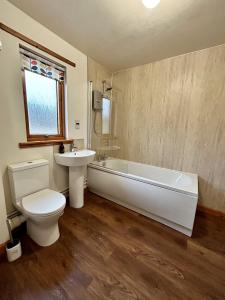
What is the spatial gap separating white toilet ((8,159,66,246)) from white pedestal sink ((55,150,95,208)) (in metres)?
0.30

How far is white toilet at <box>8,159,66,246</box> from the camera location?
1.22 m

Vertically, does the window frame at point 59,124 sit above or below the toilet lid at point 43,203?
above

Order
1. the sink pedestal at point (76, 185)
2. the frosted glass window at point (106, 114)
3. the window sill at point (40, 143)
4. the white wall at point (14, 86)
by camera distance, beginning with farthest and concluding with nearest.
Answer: the frosted glass window at point (106, 114), the sink pedestal at point (76, 185), the window sill at point (40, 143), the white wall at point (14, 86)

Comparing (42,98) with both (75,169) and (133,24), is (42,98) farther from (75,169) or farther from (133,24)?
(133,24)

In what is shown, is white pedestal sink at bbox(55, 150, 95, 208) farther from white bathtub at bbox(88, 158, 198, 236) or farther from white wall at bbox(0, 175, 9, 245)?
white wall at bbox(0, 175, 9, 245)

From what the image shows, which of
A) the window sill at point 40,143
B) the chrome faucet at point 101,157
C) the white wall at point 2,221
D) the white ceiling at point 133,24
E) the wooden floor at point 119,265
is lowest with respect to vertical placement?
the wooden floor at point 119,265

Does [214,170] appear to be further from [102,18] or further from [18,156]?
[18,156]

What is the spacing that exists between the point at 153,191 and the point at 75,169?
1.10 m

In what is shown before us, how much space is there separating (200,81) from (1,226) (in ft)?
9.48

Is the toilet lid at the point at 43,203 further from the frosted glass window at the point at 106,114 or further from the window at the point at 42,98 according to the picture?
the frosted glass window at the point at 106,114

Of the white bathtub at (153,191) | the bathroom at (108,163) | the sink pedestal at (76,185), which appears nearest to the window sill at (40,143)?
the bathroom at (108,163)

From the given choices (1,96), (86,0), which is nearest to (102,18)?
(86,0)

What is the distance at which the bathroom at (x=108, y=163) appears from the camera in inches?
44.9

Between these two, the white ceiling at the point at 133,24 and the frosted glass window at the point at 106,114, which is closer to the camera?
the white ceiling at the point at 133,24
